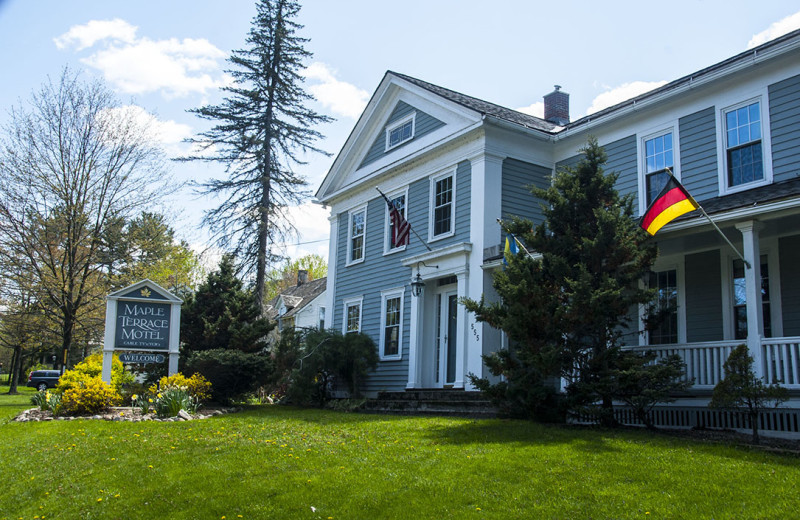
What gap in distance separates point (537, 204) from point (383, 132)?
5.51m

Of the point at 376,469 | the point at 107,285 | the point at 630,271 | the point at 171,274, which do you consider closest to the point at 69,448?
the point at 376,469

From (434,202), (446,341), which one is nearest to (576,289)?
(446,341)

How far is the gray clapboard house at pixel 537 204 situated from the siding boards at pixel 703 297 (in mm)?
24

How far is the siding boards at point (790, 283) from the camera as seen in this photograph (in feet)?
34.3

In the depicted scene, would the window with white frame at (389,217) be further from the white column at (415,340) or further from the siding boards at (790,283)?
the siding boards at (790,283)

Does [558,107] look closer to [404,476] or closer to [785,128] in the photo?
[785,128]

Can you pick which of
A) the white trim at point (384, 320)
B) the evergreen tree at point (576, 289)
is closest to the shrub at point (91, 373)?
the white trim at point (384, 320)

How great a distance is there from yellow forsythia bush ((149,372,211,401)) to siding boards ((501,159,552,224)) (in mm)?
7334

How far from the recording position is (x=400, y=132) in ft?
60.0

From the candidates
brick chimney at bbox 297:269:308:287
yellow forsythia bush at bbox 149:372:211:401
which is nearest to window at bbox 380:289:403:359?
yellow forsythia bush at bbox 149:372:211:401

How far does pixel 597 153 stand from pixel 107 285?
1915 cm

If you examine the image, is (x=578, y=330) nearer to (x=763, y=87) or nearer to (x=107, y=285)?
(x=763, y=87)

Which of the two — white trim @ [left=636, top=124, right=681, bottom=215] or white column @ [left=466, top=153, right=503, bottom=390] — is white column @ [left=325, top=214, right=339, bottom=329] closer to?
white column @ [left=466, top=153, right=503, bottom=390]

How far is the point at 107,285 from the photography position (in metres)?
23.9
